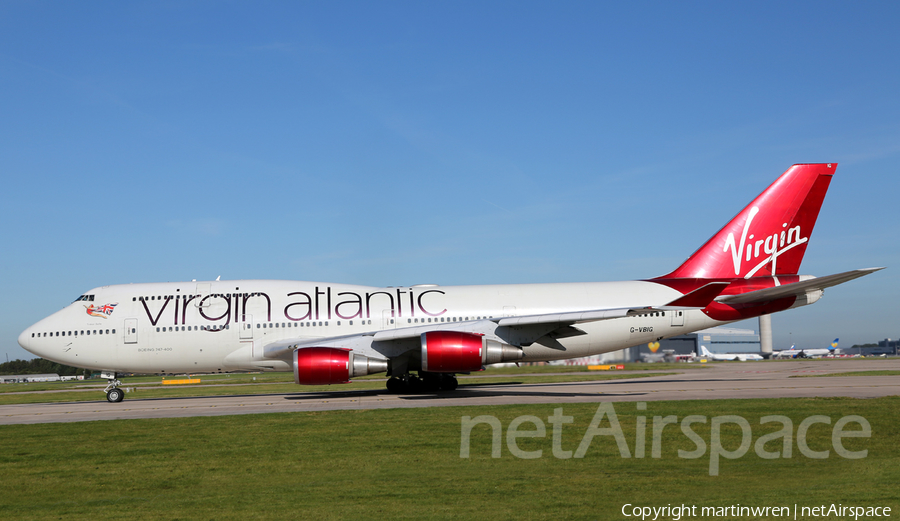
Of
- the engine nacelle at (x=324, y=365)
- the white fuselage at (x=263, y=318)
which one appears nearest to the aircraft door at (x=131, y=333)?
the white fuselage at (x=263, y=318)

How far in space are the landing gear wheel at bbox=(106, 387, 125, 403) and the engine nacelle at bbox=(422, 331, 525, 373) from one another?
1232 cm

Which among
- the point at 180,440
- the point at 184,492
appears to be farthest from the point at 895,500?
the point at 180,440

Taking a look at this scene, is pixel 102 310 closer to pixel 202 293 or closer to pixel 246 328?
pixel 202 293

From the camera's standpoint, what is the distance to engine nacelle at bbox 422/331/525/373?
20.4 meters

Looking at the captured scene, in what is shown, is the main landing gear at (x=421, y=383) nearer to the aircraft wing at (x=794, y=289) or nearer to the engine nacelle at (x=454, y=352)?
the engine nacelle at (x=454, y=352)

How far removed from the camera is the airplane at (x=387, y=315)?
2352 cm

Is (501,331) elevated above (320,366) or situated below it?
above

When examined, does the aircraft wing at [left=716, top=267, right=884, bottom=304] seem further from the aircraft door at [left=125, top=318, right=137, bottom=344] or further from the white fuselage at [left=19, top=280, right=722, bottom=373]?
the aircraft door at [left=125, top=318, right=137, bottom=344]

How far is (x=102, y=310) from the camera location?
24.6 metres

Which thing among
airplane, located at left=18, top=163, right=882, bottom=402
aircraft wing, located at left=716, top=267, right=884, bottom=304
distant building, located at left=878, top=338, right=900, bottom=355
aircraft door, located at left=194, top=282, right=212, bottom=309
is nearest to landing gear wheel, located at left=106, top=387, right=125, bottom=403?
airplane, located at left=18, top=163, right=882, bottom=402

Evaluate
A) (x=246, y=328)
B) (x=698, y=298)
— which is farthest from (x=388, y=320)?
(x=698, y=298)

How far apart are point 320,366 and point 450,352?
4196 millimetres

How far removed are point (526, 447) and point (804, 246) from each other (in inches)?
808

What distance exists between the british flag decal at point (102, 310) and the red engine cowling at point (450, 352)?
498 inches
